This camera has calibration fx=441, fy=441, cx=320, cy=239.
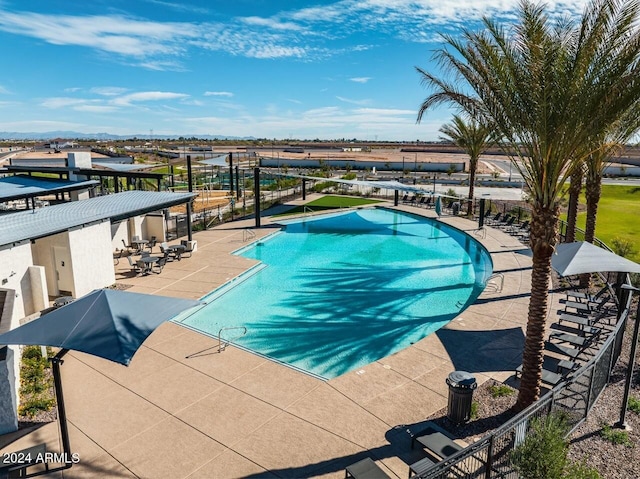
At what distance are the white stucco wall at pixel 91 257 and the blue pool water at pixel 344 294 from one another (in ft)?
13.7

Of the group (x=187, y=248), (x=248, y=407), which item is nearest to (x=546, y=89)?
(x=248, y=407)

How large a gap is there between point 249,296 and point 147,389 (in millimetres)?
7769

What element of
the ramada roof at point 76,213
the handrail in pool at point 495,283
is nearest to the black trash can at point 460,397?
the handrail in pool at point 495,283

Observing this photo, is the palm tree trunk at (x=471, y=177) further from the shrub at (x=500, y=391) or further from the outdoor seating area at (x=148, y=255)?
the shrub at (x=500, y=391)

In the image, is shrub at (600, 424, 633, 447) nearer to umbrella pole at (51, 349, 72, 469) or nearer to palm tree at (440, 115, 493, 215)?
umbrella pole at (51, 349, 72, 469)

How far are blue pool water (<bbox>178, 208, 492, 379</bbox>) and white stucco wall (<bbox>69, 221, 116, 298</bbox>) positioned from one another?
4181 millimetres

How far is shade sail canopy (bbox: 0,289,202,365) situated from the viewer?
7.11m

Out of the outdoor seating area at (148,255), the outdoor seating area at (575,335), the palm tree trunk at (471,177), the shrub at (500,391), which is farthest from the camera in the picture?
the palm tree trunk at (471,177)

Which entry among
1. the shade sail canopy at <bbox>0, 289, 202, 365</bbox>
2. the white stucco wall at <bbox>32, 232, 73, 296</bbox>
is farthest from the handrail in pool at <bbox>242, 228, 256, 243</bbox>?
the shade sail canopy at <bbox>0, 289, 202, 365</bbox>

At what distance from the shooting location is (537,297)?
8852 millimetres

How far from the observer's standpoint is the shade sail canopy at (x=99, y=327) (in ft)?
23.3

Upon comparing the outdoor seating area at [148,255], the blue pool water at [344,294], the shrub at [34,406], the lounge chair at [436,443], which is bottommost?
the blue pool water at [344,294]

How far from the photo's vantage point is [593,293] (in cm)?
1614

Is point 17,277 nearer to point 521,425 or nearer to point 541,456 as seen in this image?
point 521,425
